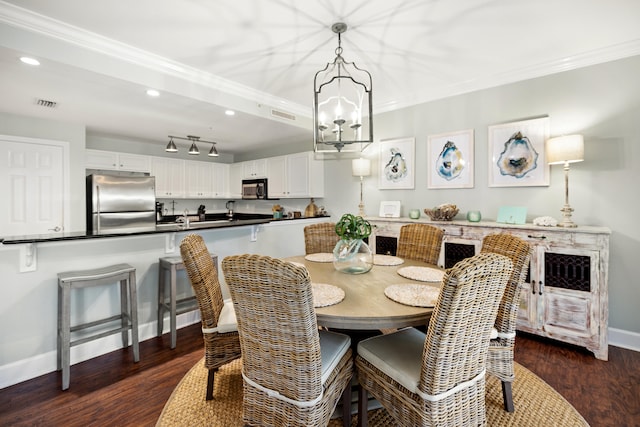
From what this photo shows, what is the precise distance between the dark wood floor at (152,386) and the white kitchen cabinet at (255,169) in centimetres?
366

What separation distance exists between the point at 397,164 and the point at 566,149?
1.83 m

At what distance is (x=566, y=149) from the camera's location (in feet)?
8.52

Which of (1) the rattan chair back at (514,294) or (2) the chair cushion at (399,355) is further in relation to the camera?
(1) the rattan chair back at (514,294)

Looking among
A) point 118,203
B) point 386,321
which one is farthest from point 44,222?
point 386,321

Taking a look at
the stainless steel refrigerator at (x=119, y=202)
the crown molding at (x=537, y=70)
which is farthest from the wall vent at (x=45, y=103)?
the crown molding at (x=537, y=70)

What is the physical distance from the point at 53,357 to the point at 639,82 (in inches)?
208

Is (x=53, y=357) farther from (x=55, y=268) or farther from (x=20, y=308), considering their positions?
(x=55, y=268)

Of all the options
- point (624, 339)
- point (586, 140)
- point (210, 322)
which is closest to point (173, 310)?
point (210, 322)

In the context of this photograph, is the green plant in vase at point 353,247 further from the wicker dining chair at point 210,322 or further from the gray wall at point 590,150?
the gray wall at point 590,150

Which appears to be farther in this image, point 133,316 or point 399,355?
point 133,316

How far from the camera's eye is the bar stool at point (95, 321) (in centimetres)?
204

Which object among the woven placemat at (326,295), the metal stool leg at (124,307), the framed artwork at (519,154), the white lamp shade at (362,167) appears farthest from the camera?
the white lamp shade at (362,167)

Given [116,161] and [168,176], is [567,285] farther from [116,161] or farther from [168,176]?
[116,161]

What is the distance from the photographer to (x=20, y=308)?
6.91 ft
